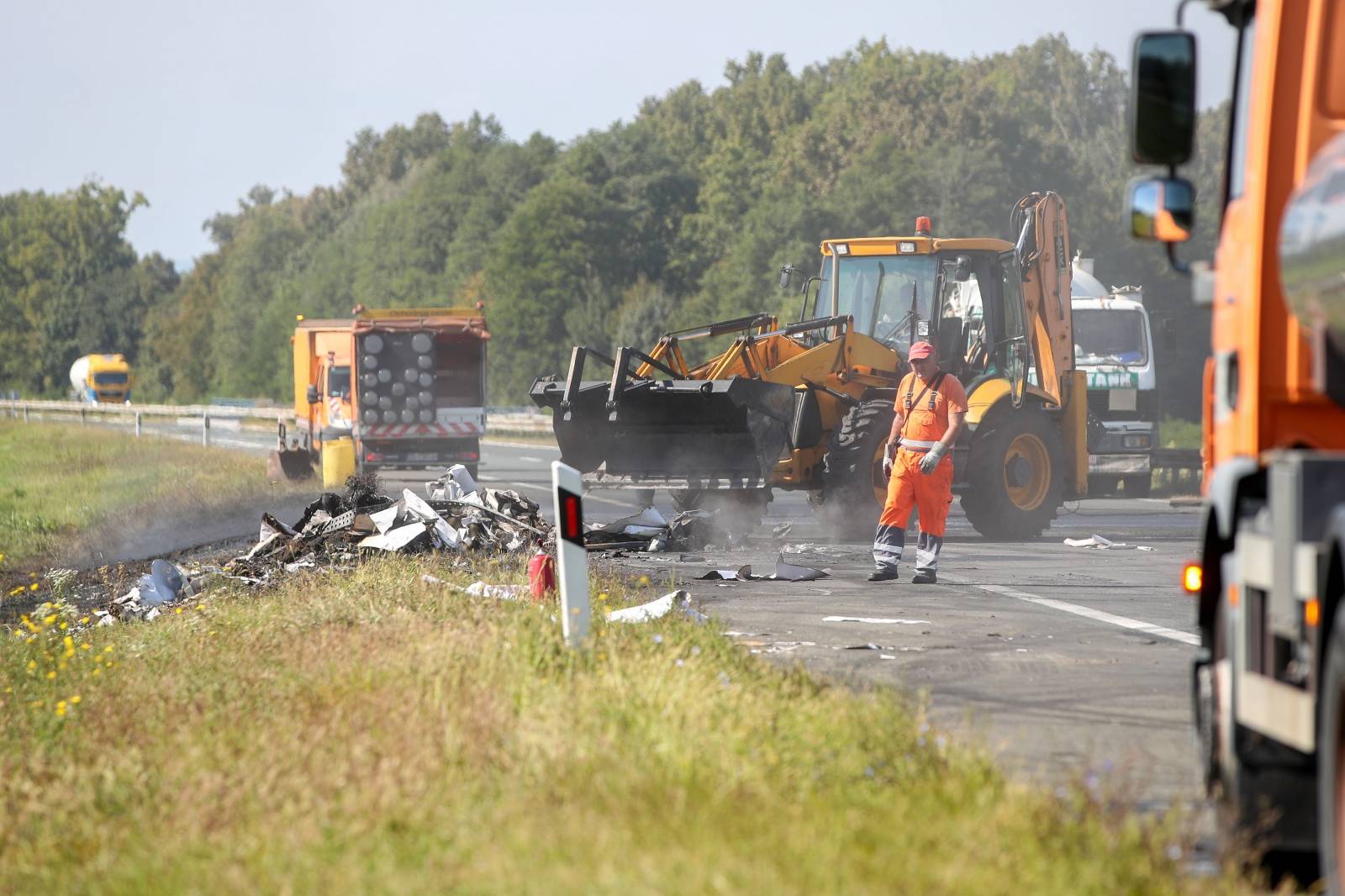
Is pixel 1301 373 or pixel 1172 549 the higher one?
pixel 1301 373

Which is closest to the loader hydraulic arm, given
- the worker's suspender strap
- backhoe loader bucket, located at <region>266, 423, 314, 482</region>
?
the worker's suspender strap

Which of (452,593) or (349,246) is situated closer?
(452,593)

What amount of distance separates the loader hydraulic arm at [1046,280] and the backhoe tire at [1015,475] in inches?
25.2

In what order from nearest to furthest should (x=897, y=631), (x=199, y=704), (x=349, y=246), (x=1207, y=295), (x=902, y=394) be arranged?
(x=1207, y=295), (x=199, y=704), (x=897, y=631), (x=902, y=394), (x=349, y=246)

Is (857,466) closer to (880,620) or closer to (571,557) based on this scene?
(880,620)

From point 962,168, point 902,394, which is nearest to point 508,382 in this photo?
point 962,168

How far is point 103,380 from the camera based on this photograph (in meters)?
95.7

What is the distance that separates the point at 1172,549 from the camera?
16.8 metres

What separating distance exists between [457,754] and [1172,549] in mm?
12083

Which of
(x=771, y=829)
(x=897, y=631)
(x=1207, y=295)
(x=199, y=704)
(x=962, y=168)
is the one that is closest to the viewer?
(x=771, y=829)

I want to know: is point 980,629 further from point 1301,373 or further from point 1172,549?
point 1172,549

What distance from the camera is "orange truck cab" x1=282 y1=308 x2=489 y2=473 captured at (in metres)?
30.1

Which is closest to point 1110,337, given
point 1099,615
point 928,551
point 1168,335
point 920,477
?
point 1168,335

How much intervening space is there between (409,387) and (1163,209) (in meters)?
25.5
